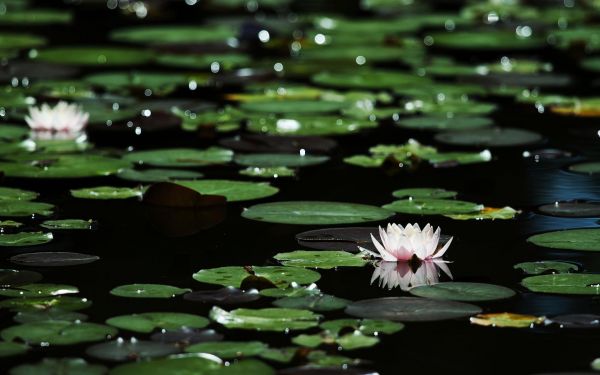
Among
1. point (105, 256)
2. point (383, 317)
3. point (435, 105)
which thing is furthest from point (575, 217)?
point (435, 105)

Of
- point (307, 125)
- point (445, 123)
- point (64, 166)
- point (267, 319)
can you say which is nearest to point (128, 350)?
point (267, 319)

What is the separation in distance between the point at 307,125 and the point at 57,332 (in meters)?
2.35

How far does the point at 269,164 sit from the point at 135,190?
54 centimetres

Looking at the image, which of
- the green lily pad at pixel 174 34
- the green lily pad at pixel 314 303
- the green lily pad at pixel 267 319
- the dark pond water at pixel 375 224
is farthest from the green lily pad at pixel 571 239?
the green lily pad at pixel 174 34

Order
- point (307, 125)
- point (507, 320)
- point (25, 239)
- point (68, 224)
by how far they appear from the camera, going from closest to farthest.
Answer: point (507, 320) → point (25, 239) → point (68, 224) → point (307, 125)

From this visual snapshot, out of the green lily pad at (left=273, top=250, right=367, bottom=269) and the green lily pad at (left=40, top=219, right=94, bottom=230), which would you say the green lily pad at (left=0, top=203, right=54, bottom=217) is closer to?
the green lily pad at (left=40, top=219, right=94, bottom=230)

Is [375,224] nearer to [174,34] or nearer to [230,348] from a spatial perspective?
[230,348]

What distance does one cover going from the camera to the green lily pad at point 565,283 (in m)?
3.01

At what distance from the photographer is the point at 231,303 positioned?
293cm

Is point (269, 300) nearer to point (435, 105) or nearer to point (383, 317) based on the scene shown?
point (383, 317)

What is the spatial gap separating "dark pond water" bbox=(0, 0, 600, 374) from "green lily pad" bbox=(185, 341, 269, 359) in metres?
0.06

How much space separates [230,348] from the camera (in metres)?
2.60

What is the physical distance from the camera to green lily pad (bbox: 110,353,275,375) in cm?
245

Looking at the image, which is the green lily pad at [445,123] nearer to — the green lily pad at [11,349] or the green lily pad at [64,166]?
the green lily pad at [64,166]
